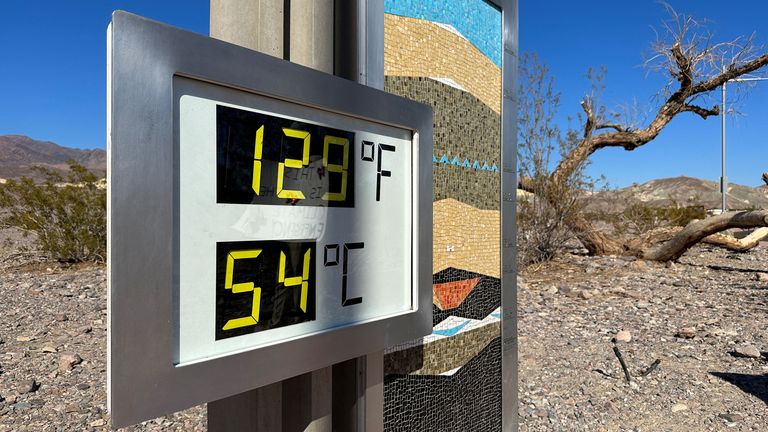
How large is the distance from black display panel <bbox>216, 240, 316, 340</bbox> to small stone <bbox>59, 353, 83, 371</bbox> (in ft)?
10.5

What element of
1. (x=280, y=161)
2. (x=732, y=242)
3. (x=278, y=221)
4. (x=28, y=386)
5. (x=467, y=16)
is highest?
(x=467, y=16)

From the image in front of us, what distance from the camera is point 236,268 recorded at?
1.04 m

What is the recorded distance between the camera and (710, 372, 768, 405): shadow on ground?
3307mm

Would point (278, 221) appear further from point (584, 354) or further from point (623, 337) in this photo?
point (623, 337)

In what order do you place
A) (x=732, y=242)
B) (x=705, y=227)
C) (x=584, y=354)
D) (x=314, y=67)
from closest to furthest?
(x=314, y=67) < (x=584, y=354) < (x=705, y=227) < (x=732, y=242)

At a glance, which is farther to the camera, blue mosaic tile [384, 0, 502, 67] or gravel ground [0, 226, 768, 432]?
gravel ground [0, 226, 768, 432]

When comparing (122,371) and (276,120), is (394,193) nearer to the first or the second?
(276,120)

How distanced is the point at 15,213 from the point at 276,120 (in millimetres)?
9752

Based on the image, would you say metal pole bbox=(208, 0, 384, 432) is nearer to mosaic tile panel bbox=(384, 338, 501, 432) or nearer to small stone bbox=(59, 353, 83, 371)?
mosaic tile panel bbox=(384, 338, 501, 432)

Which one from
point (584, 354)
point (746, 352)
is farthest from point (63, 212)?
point (746, 352)

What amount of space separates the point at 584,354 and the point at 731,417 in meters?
1.23

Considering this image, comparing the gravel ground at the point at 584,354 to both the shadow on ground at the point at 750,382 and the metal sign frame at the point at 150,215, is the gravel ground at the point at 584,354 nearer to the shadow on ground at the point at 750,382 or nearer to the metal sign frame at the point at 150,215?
the shadow on ground at the point at 750,382

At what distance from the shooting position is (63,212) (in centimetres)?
840

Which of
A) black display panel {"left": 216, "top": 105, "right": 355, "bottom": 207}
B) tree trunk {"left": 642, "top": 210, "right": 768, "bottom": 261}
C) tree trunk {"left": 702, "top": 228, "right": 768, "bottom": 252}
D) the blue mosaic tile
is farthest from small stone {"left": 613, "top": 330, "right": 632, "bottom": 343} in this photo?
tree trunk {"left": 702, "top": 228, "right": 768, "bottom": 252}
